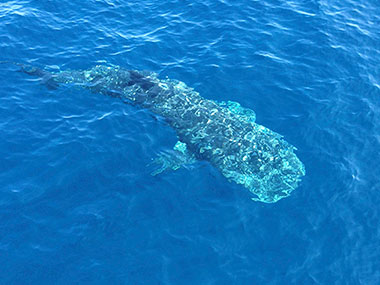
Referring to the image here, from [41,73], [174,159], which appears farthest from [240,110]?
[41,73]

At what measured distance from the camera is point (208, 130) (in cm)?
1923

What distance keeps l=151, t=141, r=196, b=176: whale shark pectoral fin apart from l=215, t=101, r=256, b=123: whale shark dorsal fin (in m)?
3.87

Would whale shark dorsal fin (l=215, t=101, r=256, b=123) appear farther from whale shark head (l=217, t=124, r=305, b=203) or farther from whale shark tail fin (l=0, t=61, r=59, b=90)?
whale shark tail fin (l=0, t=61, r=59, b=90)

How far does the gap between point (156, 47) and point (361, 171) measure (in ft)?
52.3

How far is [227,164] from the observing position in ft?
59.3

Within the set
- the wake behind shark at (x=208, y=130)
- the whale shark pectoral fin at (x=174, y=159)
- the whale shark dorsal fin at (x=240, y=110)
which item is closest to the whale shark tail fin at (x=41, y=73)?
the wake behind shark at (x=208, y=130)

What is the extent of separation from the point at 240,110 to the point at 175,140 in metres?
4.40

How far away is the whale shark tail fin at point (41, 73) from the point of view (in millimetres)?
22375

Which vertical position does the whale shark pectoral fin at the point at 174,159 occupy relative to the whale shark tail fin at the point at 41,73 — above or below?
below

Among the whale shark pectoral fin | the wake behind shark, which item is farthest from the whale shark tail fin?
the whale shark pectoral fin

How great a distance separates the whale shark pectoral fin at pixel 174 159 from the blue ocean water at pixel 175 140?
1.37 ft

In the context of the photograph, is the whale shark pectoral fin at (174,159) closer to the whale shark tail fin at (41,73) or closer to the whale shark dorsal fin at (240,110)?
the whale shark dorsal fin at (240,110)

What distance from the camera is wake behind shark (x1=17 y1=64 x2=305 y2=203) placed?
17594 millimetres

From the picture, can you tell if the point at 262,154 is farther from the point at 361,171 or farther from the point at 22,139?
the point at 22,139
